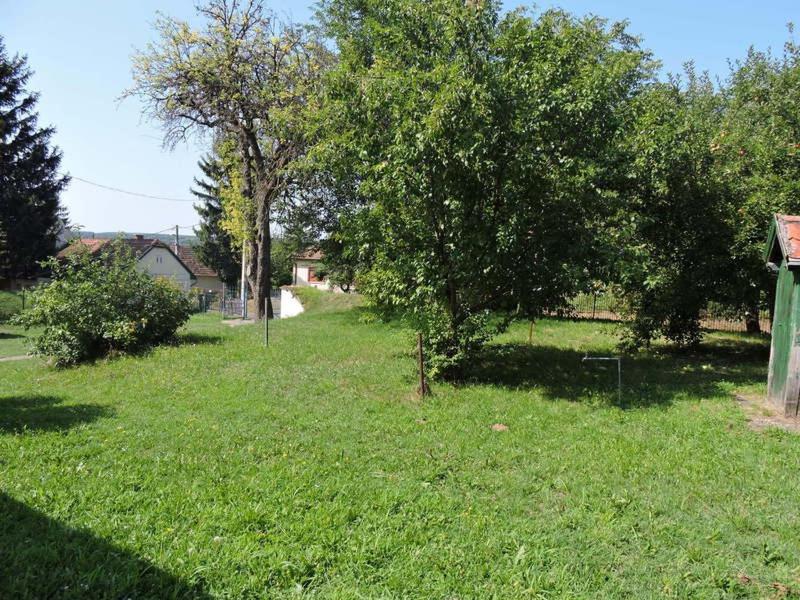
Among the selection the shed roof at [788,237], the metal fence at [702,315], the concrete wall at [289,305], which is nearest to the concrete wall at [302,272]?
the concrete wall at [289,305]

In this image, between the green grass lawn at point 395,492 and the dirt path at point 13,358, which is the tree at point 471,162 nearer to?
the green grass lawn at point 395,492

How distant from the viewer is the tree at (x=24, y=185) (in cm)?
3195

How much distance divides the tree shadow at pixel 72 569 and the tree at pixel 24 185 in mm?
34169

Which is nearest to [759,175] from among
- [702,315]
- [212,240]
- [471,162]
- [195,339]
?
[702,315]

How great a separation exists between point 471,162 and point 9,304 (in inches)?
1194

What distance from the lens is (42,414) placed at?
7.17 metres

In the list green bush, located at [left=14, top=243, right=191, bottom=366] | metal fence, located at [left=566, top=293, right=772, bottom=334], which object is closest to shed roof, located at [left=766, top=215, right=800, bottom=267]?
metal fence, located at [left=566, top=293, right=772, bottom=334]

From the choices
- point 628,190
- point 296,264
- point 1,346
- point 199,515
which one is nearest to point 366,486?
point 199,515

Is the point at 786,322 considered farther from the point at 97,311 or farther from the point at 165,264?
the point at 165,264

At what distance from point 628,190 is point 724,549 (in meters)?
8.21

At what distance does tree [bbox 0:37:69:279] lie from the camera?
3195 cm

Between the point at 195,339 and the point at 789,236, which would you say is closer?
the point at 789,236

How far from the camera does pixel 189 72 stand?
711 inches

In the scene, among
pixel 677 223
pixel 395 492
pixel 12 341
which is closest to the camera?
pixel 395 492
